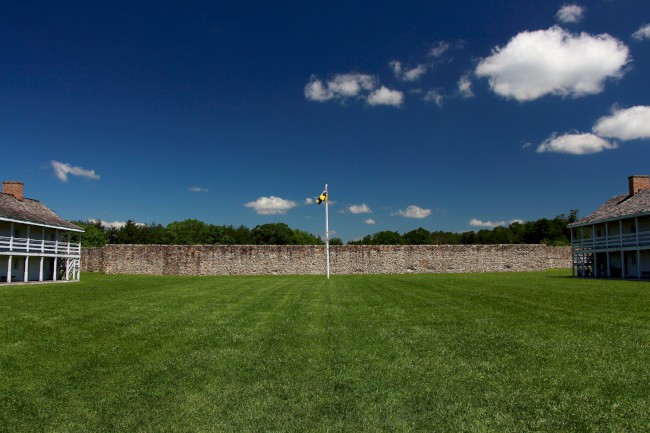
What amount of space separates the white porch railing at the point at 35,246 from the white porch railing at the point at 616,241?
32.8 metres

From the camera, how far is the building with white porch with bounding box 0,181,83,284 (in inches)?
990

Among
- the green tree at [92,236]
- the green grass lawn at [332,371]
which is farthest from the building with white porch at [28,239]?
the green tree at [92,236]

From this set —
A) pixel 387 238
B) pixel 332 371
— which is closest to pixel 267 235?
pixel 387 238

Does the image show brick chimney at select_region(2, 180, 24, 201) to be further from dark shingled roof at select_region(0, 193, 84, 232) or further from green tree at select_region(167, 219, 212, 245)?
green tree at select_region(167, 219, 212, 245)

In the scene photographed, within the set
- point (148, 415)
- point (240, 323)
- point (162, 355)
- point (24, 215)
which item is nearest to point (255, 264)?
point (24, 215)

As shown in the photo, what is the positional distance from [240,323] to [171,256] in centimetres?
2996

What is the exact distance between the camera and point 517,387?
4.85 m

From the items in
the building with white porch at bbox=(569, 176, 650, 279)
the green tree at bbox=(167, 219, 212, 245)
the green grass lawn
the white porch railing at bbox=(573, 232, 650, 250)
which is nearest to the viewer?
the green grass lawn

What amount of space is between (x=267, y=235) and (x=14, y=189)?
191 ft

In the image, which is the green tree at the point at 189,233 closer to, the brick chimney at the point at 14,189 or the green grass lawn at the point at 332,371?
the brick chimney at the point at 14,189

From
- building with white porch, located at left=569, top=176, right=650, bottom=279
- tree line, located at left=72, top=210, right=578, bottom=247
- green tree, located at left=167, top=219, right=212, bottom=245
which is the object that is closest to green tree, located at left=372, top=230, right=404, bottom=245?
tree line, located at left=72, top=210, right=578, bottom=247

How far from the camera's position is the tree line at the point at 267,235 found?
74.5 meters

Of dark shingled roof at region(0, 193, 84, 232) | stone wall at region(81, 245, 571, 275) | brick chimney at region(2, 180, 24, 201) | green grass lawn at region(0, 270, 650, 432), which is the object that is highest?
brick chimney at region(2, 180, 24, 201)

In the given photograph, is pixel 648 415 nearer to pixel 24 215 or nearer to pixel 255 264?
pixel 24 215
